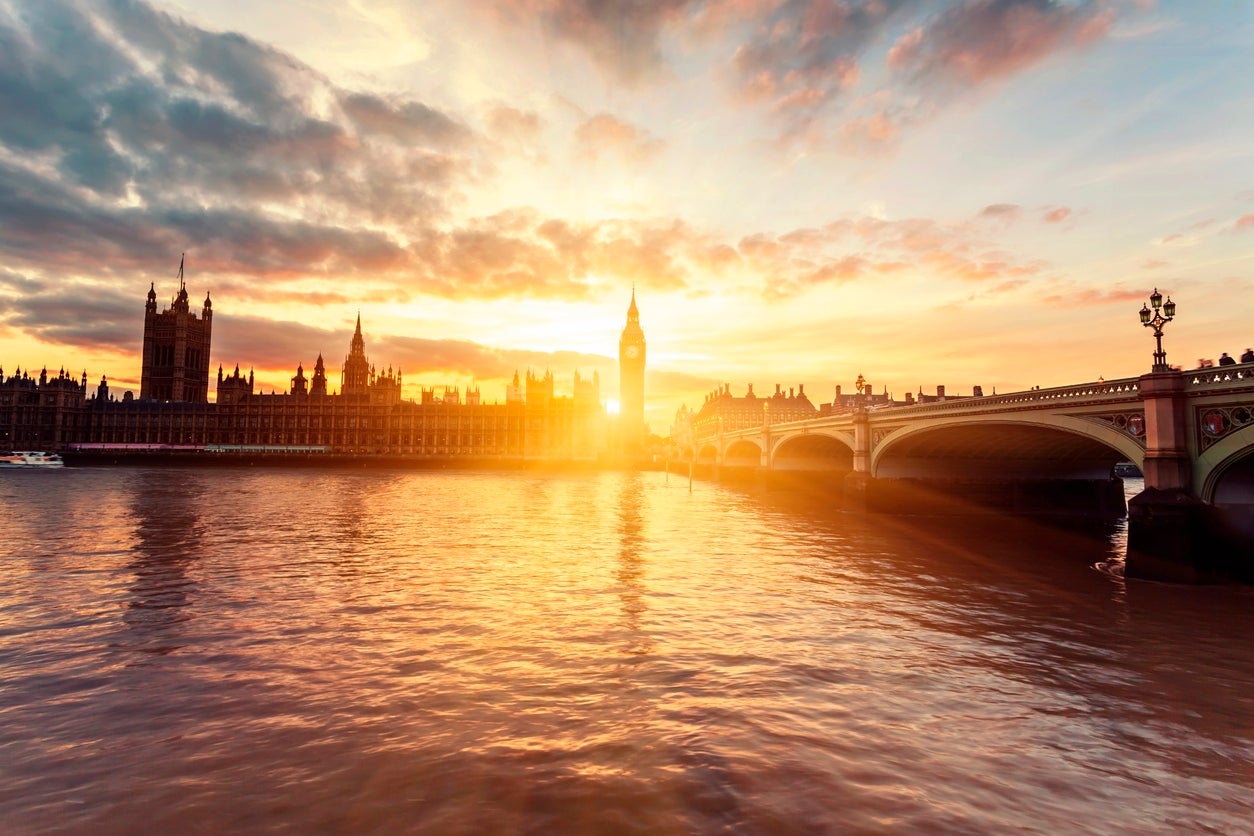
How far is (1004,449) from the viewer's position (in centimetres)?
3916

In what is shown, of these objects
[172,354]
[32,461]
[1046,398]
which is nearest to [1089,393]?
[1046,398]

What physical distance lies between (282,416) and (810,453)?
126m

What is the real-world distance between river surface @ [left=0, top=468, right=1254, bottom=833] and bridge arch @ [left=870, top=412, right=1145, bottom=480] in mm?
7272

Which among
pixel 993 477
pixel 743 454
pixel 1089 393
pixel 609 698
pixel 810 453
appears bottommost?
pixel 609 698

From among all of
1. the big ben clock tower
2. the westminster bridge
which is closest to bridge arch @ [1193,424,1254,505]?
the westminster bridge

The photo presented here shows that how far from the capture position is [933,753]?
7191 millimetres

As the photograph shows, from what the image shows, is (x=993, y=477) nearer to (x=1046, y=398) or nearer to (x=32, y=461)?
(x=1046, y=398)

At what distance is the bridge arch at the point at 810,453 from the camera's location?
185 feet

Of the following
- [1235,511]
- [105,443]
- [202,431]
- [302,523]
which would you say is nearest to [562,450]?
[202,431]

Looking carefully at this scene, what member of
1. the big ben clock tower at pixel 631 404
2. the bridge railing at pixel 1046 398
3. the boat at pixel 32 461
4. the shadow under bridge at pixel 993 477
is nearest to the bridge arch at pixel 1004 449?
the shadow under bridge at pixel 993 477

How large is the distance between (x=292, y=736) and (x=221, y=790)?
1.19 m

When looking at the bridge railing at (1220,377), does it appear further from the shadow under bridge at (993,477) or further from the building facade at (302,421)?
the building facade at (302,421)

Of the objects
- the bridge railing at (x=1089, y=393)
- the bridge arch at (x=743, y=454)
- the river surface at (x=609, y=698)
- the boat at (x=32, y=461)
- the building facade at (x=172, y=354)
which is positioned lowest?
the river surface at (x=609, y=698)

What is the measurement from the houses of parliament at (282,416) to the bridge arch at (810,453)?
70.0m
